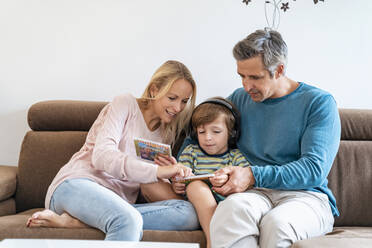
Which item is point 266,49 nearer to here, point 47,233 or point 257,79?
point 257,79

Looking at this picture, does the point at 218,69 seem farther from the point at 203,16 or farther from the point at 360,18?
the point at 360,18

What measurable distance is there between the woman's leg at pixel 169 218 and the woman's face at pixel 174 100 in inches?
18.0

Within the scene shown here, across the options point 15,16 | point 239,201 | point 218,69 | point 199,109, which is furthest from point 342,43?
point 15,16

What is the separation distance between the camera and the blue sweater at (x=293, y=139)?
1.55 m

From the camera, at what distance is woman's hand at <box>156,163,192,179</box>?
1658 millimetres

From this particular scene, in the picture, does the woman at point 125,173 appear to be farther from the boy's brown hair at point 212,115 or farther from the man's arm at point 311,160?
the man's arm at point 311,160

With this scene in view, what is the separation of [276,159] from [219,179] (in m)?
0.30

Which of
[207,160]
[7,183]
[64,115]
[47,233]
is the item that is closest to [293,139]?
[207,160]

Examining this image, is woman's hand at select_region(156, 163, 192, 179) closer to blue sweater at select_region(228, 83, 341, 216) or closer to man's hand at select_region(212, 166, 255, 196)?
man's hand at select_region(212, 166, 255, 196)

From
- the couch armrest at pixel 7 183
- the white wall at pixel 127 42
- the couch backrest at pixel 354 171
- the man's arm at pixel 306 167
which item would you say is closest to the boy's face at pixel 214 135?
the man's arm at pixel 306 167

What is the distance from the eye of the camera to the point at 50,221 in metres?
1.51

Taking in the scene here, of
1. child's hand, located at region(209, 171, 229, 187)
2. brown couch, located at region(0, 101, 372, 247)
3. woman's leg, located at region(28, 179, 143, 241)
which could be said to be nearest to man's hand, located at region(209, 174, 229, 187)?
child's hand, located at region(209, 171, 229, 187)

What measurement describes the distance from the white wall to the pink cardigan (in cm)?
50

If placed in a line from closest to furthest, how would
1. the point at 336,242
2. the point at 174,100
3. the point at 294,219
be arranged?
the point at 336,242
the point at 294,219
the point at 174,100
